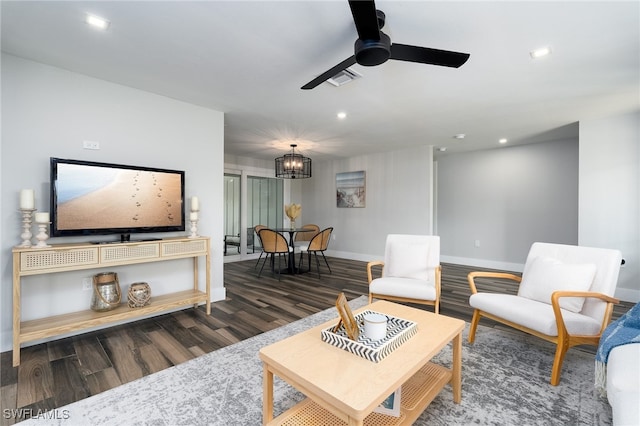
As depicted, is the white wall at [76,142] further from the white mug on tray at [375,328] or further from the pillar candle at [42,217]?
the white mug on tray at [375,328]

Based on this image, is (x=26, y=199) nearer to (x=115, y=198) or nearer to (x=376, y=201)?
(x=115, y=198)

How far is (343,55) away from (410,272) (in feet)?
7.56

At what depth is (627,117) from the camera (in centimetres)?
366

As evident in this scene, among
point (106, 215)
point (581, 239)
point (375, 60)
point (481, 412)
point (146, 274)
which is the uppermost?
point (375, 60)

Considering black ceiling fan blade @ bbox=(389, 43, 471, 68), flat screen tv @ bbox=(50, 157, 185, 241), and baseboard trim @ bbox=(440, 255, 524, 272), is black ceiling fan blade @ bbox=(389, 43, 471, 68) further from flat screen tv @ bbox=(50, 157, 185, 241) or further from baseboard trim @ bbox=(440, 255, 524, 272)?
baseboard trim @ bbox=(440, 255, 524, 272)

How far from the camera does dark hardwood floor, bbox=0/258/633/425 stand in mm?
1834

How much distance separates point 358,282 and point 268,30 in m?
3.69

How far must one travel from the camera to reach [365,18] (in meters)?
1.45

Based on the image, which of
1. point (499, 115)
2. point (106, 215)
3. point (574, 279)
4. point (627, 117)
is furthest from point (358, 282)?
point (627, 117)

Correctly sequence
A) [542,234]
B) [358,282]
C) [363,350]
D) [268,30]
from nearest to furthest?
1. [363,350]
2. [268,30]
3. [358,282]
4. [542,234]

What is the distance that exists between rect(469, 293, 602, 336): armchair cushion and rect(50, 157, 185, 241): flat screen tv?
3147mm

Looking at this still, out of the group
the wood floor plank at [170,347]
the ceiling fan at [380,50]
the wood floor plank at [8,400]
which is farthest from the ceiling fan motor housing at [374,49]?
the wood floor plank at [8,400]

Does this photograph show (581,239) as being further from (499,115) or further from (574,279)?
(574,279)

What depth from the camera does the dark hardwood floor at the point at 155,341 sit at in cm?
183
